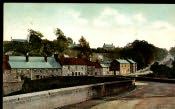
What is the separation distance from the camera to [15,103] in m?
8.44

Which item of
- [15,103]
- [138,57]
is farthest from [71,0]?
[15,103]

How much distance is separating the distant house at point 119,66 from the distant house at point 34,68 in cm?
139

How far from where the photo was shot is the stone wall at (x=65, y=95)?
28.7ft

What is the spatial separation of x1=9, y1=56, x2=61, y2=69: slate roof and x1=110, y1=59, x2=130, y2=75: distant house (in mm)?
1390

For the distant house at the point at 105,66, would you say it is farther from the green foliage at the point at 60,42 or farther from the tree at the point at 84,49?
the green foliage at the point at 60,42

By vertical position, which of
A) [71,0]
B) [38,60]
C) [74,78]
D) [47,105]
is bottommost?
[47,105]

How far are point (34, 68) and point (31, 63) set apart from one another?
15 cm

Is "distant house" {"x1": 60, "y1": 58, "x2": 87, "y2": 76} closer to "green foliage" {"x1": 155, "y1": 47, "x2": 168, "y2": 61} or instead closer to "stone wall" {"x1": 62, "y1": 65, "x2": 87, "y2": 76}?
"stone wall" {"x1": 62, "y1": 65, "x2": 87, "y2": 76}

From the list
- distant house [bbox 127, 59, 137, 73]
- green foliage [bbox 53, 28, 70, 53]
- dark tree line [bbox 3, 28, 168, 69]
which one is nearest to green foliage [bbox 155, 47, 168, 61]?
dark tree line [bbox 3, 28, 168, 69]

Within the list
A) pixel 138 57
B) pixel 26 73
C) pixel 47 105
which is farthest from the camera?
pixel 47 105

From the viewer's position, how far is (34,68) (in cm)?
750

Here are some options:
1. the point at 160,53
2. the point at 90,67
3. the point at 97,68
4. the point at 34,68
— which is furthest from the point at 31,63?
the point at 160,53

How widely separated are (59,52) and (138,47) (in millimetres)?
2116

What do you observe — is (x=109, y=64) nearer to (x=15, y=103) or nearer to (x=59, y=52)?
(x=59, y=52)
